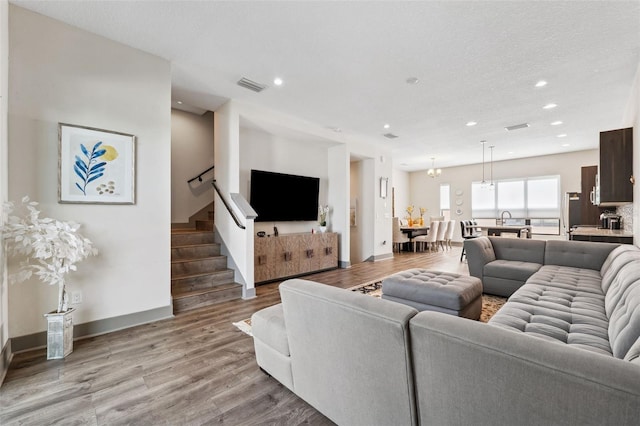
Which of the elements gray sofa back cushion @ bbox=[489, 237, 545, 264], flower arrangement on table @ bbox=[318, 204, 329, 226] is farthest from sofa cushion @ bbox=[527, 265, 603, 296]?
flower arrangement on table @ bbox=[318, 204, 329, 226]

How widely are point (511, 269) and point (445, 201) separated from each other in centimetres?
740

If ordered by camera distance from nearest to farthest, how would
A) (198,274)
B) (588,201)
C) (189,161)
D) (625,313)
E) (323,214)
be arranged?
1. (625,313)
2. (198,274)
3. (189,161)
4. (323,214)
5. (588,201)

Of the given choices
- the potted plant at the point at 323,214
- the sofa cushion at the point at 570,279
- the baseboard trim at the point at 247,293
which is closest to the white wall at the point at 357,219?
the potted plant at the point at 323,214

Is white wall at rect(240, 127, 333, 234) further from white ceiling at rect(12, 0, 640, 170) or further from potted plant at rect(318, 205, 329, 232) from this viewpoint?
white ceiling at rect(12, 0, 640, 170)

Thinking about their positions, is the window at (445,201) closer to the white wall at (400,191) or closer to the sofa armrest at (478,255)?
the white wall at (400,191)

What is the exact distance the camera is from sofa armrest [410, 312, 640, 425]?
2.48 feet

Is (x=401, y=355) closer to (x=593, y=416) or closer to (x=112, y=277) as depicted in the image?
(x=593, y=416)

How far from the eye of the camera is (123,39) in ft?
9.34

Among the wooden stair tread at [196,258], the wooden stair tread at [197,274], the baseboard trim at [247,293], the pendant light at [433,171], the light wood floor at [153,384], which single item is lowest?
the light wood floor at [153,384]

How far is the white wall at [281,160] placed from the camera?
513cm

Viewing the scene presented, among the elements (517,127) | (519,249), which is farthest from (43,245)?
(517,127)

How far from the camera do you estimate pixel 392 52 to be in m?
2.95

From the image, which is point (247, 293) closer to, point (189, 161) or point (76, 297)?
point (76, 297)

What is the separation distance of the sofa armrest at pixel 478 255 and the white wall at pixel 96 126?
423cm
